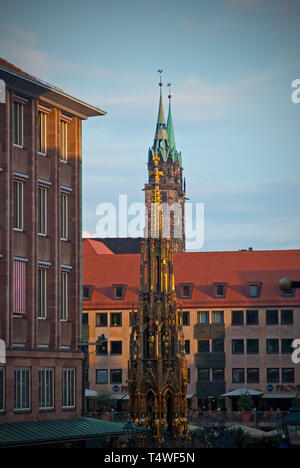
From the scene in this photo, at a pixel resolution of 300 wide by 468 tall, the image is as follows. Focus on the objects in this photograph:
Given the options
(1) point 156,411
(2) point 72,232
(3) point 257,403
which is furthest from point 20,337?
(3) point 257,403

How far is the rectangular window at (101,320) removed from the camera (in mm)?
117938

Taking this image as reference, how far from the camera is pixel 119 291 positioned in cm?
11969

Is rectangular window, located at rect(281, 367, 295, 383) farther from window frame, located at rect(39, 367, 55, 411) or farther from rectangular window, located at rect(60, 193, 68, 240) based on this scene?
window frame, located at rect(39, 367, 55, 411)

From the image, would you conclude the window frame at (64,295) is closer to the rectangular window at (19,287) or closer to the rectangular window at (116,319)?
the rectangular window at (19,287)

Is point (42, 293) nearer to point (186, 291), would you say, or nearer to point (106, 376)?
point (106, 376)

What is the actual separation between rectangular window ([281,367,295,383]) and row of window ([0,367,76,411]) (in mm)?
63408

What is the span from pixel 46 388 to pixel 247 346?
218 ft

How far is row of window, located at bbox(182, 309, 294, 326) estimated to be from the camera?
11550cm

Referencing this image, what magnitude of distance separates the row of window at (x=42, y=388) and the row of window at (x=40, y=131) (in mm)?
9530

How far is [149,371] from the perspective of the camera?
207ft

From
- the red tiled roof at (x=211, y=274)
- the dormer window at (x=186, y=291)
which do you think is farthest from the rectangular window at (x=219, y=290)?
the dormer window at (x=186, y=291)

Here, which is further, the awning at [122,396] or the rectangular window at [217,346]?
the rectangular window at [217,346]

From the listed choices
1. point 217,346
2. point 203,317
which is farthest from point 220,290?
point 217,346
